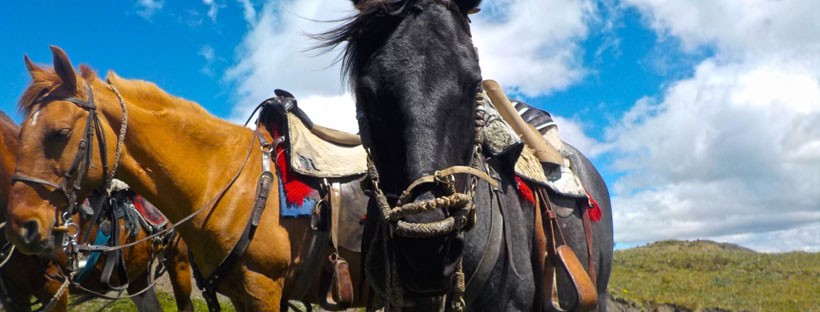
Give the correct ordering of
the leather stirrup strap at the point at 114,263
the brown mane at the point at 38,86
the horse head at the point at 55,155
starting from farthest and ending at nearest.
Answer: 1. the leather stirrup strap at the point at 114,263
2. the brown mane at the point at 38,86
3. the horse head at the point at 55,155

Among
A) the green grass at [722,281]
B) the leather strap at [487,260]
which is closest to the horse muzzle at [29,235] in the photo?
the leather strap at [487,260]

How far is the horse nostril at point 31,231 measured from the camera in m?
4.22

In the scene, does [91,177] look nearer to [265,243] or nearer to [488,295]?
[265,243]

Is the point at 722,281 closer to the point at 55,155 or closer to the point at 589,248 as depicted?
the point at 589,248

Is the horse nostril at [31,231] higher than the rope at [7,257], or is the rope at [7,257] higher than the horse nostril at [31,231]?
the horse nostril at [31,231]

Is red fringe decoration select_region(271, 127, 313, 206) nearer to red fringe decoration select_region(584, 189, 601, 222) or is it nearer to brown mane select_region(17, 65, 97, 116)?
brown mane select_region(17, 65, 97, 116)

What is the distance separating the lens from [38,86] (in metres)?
4.63

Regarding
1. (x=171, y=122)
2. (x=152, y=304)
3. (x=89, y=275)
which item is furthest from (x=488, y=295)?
(x=152, y=304)

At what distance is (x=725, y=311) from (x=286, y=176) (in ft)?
32.8

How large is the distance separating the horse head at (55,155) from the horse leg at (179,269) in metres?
2.06

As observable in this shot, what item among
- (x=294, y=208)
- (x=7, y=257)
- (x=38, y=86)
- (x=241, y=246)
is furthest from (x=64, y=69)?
(x=7, y=257)

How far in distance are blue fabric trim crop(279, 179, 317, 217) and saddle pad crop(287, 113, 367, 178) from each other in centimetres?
20

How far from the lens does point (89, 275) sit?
6.56 m

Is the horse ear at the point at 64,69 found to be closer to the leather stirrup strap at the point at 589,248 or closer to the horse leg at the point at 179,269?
the horse leg at the point at 179,269
